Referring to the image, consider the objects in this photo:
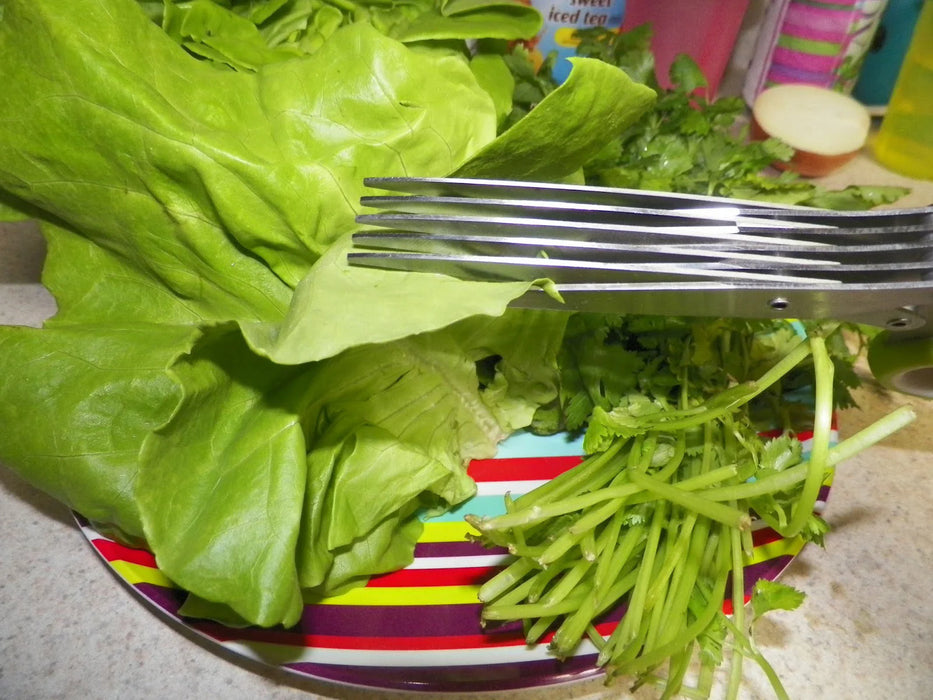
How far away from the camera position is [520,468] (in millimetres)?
791

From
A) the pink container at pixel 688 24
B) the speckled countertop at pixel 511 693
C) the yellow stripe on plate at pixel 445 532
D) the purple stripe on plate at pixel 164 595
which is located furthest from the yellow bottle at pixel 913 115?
the purple stripe on plate at pixel 164 595

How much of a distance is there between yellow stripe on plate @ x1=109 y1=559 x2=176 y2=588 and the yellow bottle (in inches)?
51.5

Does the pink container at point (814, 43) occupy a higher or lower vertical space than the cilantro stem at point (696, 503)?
higher

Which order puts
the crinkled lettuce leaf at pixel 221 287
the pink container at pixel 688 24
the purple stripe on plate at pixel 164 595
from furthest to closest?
the pink container at pixel 688 24
the purple stripe on plate at pixel 164 595
the crinkled lettuce leaf at pixel 221 287

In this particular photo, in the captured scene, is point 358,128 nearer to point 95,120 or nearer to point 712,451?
point 95,120

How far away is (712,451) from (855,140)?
2.63 ft

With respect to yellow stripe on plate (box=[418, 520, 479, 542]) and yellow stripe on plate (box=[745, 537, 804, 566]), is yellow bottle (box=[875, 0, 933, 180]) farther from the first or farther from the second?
yellow stripe on plate (box=[418, 520, 479, 542])

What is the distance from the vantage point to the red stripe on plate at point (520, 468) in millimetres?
784

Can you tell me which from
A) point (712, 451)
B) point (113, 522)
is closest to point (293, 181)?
point (113, 522)

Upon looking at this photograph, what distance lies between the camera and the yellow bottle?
120 centimetres

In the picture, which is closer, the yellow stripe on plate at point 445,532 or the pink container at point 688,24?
the yellow stripe on plate at point 445,532

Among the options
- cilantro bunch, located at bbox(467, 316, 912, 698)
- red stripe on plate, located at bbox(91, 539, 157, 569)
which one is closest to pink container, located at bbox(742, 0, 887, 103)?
cilantro bunch, located at bbox(467, 316, 912, 698)

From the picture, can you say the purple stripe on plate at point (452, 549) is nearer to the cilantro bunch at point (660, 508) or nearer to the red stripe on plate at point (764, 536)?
the cilantro bunch at point (660, 508)

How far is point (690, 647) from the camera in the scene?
0.64 m
